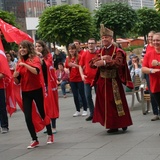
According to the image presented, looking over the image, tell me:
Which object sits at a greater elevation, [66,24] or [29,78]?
[66,24]

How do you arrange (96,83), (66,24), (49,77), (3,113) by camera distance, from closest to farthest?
(96,83) < (49,77) < (3,113) < (66,24)

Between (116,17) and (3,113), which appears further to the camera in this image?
(116,17)

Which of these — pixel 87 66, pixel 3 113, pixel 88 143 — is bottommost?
pixel 88 143

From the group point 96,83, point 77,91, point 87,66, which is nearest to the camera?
point 96,83

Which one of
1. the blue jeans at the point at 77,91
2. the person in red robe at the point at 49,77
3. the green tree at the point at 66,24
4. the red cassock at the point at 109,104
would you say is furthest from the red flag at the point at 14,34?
the green tree at the point at 66,24

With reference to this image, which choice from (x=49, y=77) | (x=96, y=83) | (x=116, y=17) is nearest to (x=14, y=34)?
(x=49, y=77)

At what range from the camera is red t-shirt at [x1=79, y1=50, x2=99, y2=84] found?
43.6 feet

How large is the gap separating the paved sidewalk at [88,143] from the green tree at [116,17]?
22.8 meters

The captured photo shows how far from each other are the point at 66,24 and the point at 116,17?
5.26 m

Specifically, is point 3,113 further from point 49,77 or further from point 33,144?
point 33,144

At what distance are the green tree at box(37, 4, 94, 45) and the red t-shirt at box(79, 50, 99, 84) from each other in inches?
678

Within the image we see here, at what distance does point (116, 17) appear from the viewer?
35.7 meters

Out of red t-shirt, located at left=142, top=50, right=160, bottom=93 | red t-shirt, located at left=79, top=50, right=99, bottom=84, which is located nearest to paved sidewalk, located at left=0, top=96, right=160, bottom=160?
red t-shirt, located at left=142, top=50, right=160, bottom=93

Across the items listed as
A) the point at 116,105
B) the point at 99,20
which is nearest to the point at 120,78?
the point at 116,105
